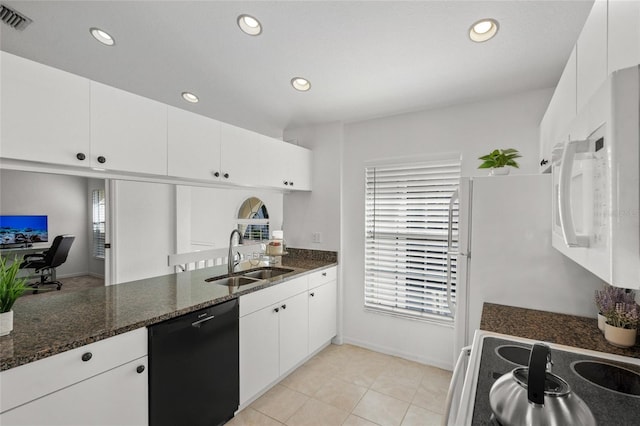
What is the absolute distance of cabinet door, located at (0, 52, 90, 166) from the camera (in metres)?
1.41

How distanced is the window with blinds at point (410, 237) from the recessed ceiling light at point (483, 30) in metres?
1.09

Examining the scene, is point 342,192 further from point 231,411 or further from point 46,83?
point 46,83

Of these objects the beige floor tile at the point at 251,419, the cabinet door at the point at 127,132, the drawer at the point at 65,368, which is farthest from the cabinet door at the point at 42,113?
the beige floor tile at the point at 251,419

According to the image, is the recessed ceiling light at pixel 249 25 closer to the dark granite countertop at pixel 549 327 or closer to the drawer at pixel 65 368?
the drawer at pixel 65 368

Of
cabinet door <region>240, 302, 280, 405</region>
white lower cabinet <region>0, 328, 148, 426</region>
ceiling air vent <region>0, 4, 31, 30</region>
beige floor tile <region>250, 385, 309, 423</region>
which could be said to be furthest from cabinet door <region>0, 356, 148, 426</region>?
ceiling air vent <region>0, 4, 31, 30</region>

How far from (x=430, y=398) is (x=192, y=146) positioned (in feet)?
8.55

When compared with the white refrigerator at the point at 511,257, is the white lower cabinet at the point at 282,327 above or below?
below

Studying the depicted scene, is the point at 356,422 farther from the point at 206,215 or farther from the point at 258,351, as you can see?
the point at 206,215

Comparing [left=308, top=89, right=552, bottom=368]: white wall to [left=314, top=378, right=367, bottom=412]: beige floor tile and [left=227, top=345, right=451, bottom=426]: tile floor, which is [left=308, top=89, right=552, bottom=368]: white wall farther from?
[left=314, top=378, right=367, bottom=412]: beige floor tile

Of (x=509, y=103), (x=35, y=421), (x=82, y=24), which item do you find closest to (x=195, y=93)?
(x=82, y=24)

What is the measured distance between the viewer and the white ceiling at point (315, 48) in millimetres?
1795

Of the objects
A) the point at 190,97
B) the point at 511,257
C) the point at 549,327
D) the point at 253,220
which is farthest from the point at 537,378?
the point at 190,97

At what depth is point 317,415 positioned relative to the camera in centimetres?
217

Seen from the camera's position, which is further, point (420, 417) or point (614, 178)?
point (420, 417)
